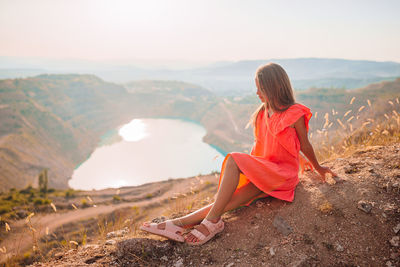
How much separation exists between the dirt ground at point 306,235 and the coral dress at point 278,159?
8.6 inches

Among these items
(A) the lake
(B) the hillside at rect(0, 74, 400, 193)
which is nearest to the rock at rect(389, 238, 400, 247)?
(B) the hillside at rect(0, 74, 400, 193)

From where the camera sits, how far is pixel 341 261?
1677 millimetres

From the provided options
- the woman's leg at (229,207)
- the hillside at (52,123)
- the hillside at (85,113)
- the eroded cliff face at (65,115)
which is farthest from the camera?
the eroded cliff face at (65,115)

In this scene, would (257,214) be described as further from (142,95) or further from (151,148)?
(142,95)

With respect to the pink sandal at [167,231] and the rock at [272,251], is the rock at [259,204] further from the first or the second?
the pink sandal at [167,231]

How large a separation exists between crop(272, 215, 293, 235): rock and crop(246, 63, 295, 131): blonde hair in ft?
3.36

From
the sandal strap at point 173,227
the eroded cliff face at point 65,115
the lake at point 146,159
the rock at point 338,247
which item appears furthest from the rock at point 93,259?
the lake at point 146,159

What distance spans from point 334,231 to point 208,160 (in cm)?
4865

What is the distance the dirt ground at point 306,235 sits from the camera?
5.76 ft

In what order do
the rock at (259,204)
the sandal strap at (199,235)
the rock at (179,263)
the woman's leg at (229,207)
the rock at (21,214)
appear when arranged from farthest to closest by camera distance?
the rock at (21,214), the rock at (259,204), the woman's leg at (229,207), the sandal strap at (199,235), the rock at (179,263)

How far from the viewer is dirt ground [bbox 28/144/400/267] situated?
1.76 m

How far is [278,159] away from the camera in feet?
7.66

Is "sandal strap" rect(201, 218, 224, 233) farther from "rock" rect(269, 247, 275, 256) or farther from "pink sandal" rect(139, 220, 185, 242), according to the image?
"rock" rect(269, 247, 275, 256)

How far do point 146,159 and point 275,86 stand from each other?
176 feet
